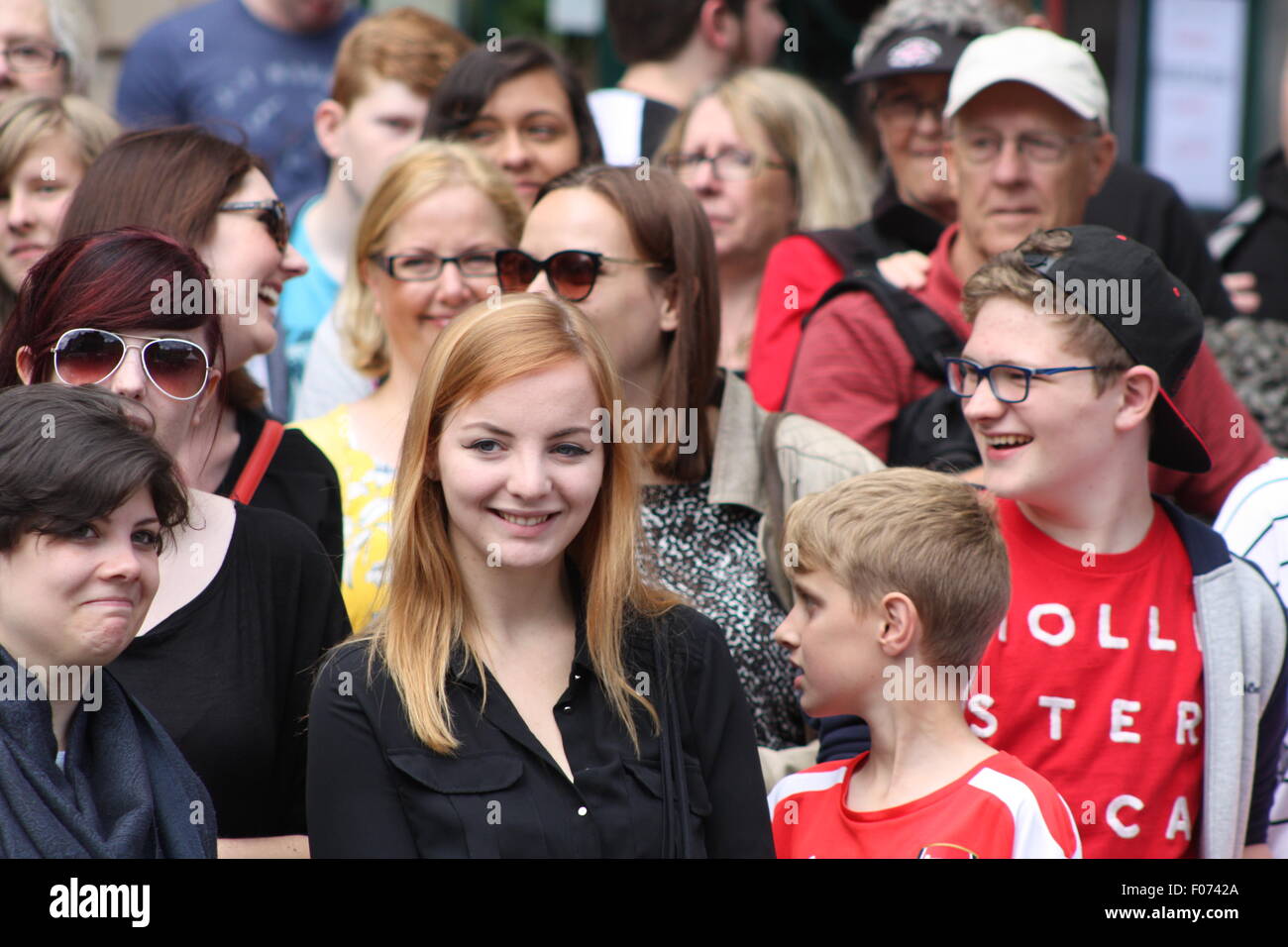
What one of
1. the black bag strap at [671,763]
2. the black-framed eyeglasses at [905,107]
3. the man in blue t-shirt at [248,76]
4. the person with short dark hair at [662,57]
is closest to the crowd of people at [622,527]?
the black bag strap at [671,763]

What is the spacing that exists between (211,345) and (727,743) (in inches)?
48.8

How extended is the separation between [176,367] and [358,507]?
2.54 ft

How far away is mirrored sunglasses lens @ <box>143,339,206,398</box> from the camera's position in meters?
2.97

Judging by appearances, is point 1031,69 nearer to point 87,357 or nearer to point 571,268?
point 571,268

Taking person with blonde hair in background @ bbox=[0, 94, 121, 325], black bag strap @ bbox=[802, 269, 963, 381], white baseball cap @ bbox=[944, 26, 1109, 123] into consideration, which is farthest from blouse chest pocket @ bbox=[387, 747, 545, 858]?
white baseball cap @ bbox=[944, 26, 1109, 123]

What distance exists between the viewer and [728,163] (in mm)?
4891

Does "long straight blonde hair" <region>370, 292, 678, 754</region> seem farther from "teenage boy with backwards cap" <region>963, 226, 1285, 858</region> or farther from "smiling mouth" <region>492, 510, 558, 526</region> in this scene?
"teenage boy with backwards cap" <region>963, 226, 1285, 858</region>

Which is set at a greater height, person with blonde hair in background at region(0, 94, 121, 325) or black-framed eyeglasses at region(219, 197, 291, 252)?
person with blonde hair in background at region(0, 94, 121, 325)

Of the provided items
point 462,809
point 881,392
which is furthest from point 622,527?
point 881,392

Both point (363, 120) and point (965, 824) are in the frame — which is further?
point (363, 120)

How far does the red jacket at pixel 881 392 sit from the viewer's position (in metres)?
3.77

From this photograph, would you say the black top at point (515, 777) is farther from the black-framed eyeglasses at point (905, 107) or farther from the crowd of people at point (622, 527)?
the black-framed eyeglasses at point (905, 107)

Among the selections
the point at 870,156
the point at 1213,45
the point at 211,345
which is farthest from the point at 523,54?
the point at 1213,45

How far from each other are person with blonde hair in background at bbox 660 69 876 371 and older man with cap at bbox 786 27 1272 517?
61 centimetres
